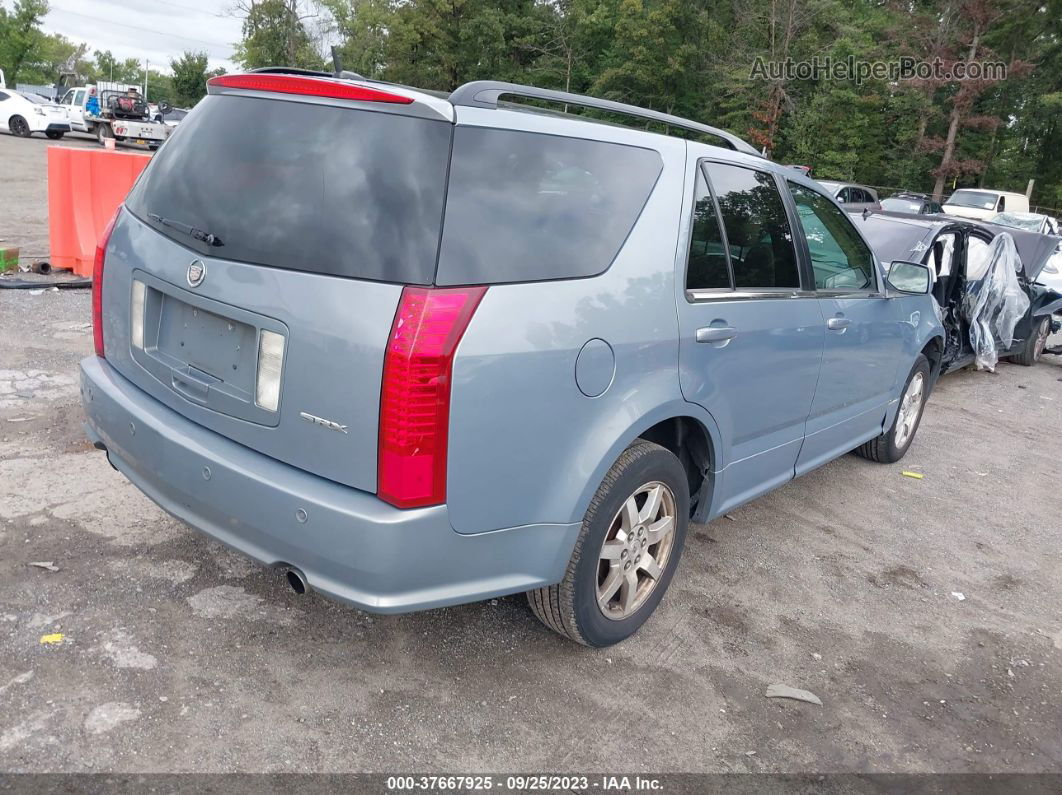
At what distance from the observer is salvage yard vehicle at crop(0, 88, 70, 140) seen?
31.1 meters

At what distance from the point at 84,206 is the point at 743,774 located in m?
8.04

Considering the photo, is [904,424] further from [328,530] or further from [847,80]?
[847,80]

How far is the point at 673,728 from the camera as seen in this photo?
2.92m

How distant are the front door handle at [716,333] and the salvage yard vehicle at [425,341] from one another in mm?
11

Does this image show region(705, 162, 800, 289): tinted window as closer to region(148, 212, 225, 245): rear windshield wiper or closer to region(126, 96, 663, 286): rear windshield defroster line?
region(126, 96, 663, 286): rear windshield defroster line

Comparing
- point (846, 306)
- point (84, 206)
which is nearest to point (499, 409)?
point (846, 306)

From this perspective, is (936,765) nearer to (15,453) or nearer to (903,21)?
(15,453)

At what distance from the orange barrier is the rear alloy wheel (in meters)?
27.8

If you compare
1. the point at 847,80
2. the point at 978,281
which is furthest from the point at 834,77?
the point at 978,281

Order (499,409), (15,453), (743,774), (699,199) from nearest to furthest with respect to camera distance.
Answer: (499,409)
(743,774)
(699,199)
(15,453)

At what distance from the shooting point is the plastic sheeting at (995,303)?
28.8 feet

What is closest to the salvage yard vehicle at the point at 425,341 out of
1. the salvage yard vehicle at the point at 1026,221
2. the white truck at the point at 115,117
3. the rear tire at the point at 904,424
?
the rear tire at the point at 904,424

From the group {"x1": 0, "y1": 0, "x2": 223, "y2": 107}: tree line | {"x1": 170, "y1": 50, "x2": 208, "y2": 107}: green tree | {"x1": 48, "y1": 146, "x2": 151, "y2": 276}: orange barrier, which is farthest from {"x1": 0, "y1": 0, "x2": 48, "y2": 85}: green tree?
{"x1": 48, "y1": 146, "x2": 151, "y2": 276}: orange barrier

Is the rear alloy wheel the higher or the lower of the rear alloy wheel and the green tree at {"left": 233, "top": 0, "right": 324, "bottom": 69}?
the lower
